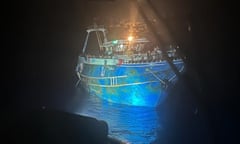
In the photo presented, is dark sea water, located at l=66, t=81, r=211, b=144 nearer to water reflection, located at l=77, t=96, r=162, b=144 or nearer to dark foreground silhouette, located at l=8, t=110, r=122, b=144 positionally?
water reflection, located at l=77, t=96, r=162, b=144

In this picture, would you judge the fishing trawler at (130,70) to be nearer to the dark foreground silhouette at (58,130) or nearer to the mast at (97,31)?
the mast at (97,31)

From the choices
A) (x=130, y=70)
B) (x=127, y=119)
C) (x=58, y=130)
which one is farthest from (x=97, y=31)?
(x=58, y=130)

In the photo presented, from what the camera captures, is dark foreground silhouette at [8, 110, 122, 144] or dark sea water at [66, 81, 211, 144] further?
dark sea water at [66, 81, 211, 144]

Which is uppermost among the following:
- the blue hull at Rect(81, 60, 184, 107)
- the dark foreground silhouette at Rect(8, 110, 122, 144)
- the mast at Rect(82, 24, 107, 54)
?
the mast at Rect(82, 24, 107, 54)

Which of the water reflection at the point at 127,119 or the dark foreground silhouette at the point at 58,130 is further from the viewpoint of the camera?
the water reflection at the point at 127,119

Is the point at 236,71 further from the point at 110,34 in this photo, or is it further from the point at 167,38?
the point at 110,34

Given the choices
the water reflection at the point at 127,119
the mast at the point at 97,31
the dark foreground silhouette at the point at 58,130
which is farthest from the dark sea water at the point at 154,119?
the dark foreground silhouette at the point at 58,130

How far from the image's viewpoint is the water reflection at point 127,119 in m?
1.57

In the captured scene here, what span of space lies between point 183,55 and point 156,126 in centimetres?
27

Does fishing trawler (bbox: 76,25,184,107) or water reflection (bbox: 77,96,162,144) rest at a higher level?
fishing trawler (bbox: 76,25,184,107)

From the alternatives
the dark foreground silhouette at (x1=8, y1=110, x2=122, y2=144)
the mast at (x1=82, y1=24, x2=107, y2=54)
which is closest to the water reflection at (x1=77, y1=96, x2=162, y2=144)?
the mast at (x1=82, y1=24, x2=107, y2=54)

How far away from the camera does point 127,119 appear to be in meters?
→ 1.60

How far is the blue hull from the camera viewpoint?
160cm

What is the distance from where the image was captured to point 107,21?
5.38 ft
